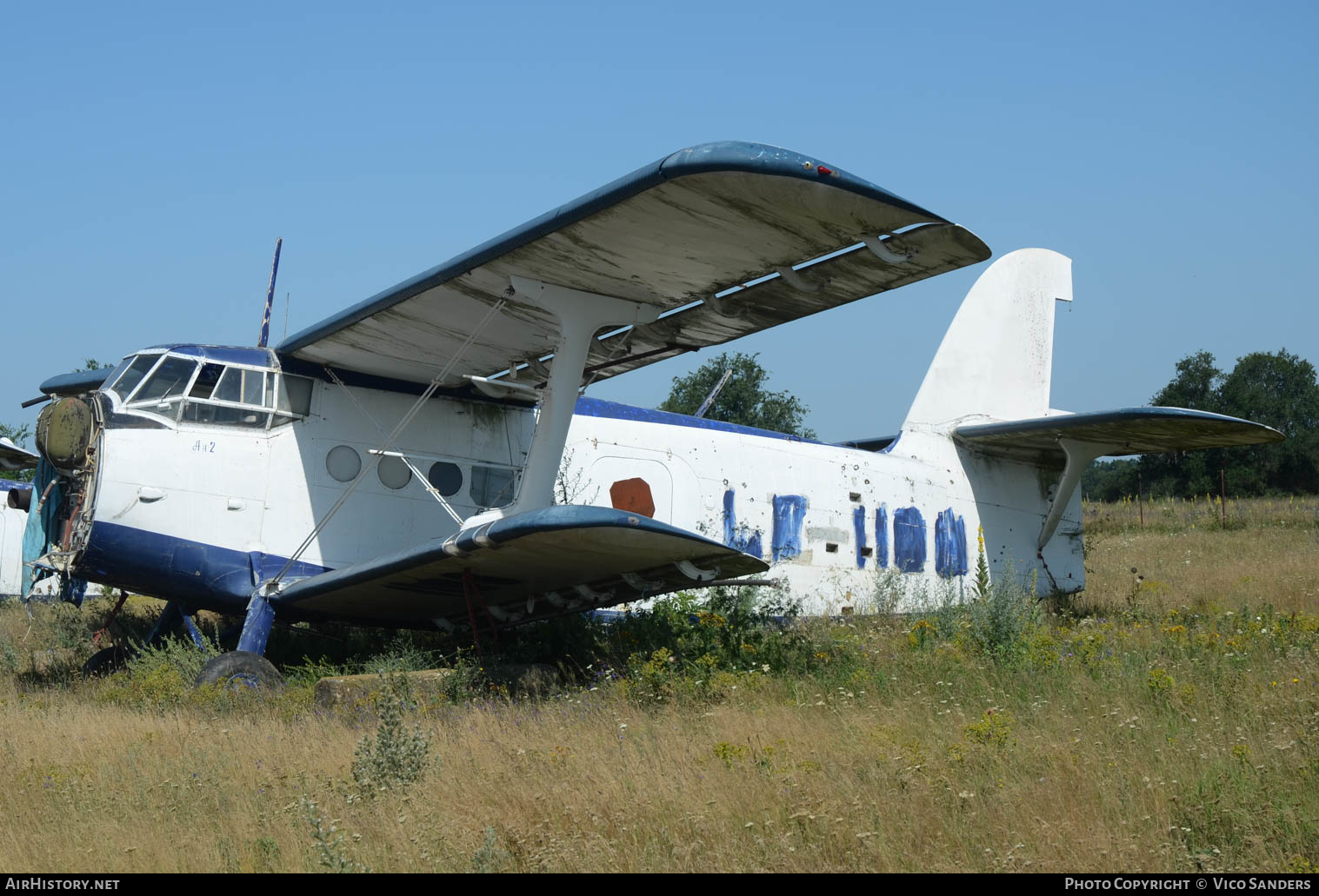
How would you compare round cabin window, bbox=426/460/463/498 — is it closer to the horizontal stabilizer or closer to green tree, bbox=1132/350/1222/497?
the horizontal stabilizer

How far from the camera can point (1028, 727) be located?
6.20m

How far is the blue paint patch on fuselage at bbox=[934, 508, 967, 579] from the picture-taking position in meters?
12.7

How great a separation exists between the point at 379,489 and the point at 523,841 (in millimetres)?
5979

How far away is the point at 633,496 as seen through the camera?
36.2ft

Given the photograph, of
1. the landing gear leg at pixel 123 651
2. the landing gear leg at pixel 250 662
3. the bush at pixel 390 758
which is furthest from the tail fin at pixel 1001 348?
the bush at pixel 390 758

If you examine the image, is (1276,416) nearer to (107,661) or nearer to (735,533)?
(735,533)

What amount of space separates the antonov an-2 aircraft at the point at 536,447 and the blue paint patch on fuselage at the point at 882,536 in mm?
30

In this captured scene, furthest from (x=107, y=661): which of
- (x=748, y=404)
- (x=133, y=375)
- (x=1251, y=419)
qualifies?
(x=1251, y=419)

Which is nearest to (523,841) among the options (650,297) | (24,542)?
(650,297)

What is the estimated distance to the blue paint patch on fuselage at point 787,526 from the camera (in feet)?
38.2

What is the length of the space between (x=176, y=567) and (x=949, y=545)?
27.8ft

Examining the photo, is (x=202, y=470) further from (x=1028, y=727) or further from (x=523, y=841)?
(x=1028, y=727)

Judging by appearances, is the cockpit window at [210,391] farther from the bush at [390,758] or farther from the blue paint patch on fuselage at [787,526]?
the blue paint patch on fuselage at [787,526]

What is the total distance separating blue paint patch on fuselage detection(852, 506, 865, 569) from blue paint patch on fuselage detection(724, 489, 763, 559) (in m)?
1.30
